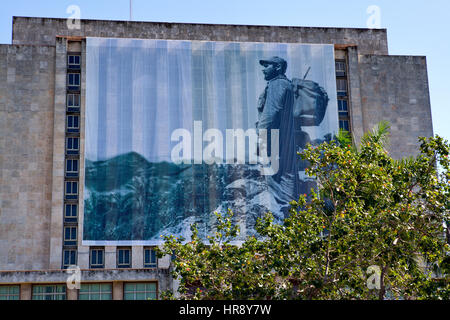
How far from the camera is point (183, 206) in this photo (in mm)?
48875

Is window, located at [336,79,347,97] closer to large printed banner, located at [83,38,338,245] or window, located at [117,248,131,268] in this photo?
large printed banner, located at [83,38,338,245]

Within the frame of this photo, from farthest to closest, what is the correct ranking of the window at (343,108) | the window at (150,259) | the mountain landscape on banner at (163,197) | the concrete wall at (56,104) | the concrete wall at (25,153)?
the window at (343,108) → the mountain landscape on banner at (163,197) → the window at (150,259) → the concrete wall at (56,104) → the concrete wall at (25,153)

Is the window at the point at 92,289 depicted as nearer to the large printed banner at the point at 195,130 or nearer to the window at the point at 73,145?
the large printed banner at the point at 195,130

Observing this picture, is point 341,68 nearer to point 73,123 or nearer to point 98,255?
point 73,123

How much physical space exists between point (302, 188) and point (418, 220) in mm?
29673

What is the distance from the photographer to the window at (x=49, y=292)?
38500 millimetres

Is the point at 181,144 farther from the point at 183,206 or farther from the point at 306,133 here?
the point at 306,133

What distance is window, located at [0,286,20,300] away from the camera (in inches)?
1501

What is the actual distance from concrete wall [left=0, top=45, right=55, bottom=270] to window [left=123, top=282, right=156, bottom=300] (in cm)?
1083

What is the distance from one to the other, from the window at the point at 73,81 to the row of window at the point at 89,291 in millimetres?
16525

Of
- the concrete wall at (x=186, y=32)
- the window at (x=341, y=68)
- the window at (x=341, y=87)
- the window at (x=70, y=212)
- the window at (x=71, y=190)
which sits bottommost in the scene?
the window at (x=70, y=212)

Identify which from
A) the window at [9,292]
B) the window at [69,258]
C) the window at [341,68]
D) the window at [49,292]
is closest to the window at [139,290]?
the window at [49,292]
